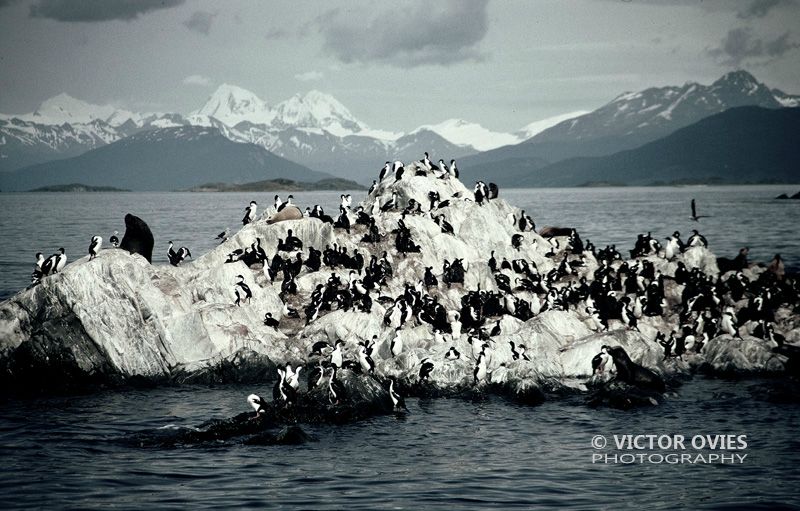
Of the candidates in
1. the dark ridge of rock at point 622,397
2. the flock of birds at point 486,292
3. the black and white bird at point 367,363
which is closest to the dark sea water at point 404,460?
the dark ridge of rock at point 622,397

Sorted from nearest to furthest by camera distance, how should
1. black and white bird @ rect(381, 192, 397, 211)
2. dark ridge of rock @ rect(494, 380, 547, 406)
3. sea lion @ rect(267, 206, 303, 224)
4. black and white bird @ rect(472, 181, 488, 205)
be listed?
1. dark ridge of rock @ rect(494, 380, 547, 406)
2. sea lion @ rect(267, 206, 303, 224)
3. black and white bird @ rect(472, 181, 488, 205)
4. black and white bird @ rect(381, 192, 397, 211)

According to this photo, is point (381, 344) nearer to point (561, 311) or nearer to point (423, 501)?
point (561, 311)

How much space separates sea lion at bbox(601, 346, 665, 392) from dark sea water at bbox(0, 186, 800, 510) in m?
0.90

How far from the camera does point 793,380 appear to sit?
90.5ft

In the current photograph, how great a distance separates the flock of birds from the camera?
30.4m

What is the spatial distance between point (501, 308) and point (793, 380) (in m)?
11.3

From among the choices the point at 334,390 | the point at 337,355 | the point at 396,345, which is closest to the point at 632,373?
the point at 396,345

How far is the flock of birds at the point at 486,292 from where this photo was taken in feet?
99.8

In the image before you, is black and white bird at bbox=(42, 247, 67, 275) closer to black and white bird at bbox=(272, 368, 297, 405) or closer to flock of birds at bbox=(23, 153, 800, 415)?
flock of birds at bbox=(23, 153, 800, 415)

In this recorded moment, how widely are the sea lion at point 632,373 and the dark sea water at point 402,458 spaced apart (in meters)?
0.90

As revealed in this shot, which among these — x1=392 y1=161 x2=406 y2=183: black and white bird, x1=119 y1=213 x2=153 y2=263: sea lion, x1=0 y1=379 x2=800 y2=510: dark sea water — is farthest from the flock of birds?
x1=0 y1=379 x2=800 y2=510: dark sea water

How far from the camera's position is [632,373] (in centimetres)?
2673

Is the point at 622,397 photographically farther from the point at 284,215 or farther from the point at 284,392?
the point at 284,215

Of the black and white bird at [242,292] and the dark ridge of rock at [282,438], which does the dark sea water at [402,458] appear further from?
the black and white bird at [242,292]
